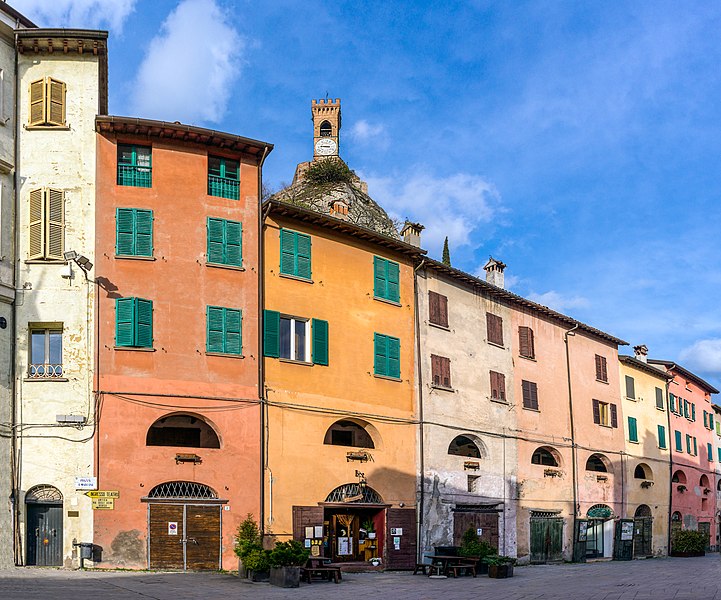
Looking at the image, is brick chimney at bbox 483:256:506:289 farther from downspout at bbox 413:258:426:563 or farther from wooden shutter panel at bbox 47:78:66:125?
wooden shutter panel at bbox 47:78:66:125

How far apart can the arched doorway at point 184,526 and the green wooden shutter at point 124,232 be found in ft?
24.0

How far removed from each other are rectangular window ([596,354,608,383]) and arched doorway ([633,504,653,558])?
8.22 m

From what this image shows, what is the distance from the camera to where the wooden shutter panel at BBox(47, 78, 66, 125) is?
2897 centimetres

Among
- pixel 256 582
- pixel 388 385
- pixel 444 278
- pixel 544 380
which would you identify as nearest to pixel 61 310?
pixel 256 582

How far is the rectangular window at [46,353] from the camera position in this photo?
2764cm

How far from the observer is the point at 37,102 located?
29062mm

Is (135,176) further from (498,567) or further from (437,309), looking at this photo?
(498,567)

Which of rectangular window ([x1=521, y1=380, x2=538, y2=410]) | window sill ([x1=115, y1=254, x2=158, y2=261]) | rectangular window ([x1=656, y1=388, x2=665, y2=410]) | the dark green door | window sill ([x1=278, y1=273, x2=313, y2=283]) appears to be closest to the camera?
window sill ([x1=115, y1=254, x2=158, y2=261])

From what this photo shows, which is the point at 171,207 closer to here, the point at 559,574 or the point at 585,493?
the point at 559,574

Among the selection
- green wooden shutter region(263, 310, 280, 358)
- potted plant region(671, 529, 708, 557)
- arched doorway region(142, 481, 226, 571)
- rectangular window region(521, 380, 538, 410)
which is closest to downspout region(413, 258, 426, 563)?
green wooden shutter region(263, 310, 280, 358)

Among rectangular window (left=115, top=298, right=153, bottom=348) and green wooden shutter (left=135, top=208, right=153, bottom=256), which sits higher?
green wooden shutter (left=135, top=208, right=153, bottom=256)

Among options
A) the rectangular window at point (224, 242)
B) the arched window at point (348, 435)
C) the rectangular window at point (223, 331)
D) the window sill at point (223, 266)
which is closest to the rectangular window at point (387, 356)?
the arched window at point (348, 435)

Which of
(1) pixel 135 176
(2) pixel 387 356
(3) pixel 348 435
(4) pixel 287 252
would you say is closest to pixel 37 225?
(1) pixel 135 176

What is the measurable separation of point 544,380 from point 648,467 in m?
13.7
